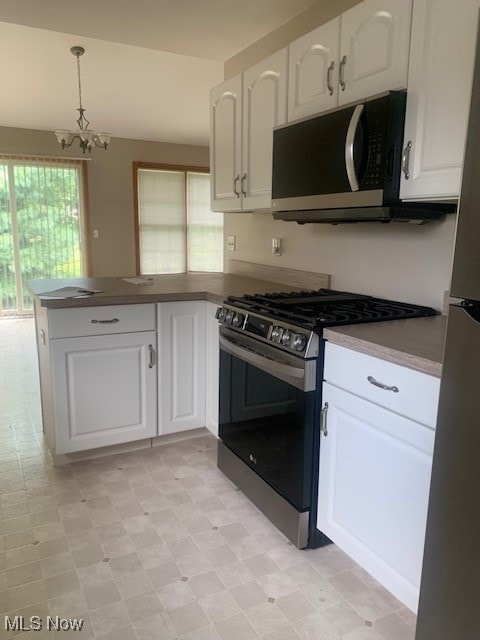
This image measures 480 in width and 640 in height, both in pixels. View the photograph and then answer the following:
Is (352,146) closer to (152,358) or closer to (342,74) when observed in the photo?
(342,74)

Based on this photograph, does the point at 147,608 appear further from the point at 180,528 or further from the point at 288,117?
the point at 288,117

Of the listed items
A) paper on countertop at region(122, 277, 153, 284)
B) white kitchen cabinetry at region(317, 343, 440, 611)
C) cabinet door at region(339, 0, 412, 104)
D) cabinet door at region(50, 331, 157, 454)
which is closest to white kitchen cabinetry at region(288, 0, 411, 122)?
cabinet door at region(339, 0, 412, 104)

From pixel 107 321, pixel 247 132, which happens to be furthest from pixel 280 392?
pixel 247 132

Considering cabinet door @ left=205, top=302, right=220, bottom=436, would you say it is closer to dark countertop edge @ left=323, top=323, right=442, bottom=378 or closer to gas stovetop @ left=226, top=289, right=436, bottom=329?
gas stovetop @ left=226, top=289, right=436, bottom=329

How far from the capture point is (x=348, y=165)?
68.2 inches

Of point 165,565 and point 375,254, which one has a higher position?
point 375,254

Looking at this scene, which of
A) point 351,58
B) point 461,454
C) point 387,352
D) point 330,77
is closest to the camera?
point 461,454

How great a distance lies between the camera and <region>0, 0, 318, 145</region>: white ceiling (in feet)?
7.88

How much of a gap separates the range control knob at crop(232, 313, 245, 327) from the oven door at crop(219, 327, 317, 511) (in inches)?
1.8

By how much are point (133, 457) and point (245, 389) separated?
90cm

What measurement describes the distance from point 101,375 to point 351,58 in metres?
1.82

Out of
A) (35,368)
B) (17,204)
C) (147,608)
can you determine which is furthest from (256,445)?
(17,204)

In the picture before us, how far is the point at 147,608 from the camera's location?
1530 millimetres

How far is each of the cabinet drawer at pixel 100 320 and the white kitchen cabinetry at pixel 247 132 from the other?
86cm
